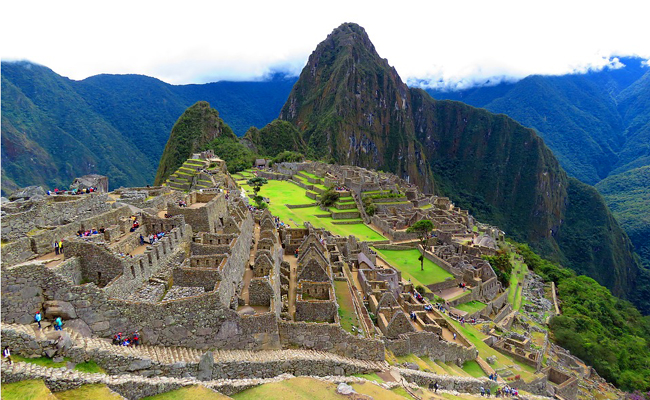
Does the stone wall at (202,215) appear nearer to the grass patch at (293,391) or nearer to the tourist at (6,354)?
the grass patch at (293,391)

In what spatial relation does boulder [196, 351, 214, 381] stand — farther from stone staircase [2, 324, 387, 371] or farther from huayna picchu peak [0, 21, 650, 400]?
stone staircase [2, 324, 387, 371]

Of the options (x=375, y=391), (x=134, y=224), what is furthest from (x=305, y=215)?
(x=375, y=391)

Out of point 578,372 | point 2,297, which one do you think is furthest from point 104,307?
point 578,372

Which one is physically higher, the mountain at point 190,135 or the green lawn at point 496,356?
the mountain at point 190,135

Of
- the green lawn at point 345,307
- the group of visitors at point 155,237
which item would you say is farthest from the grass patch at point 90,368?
the green lawn at point 345,307

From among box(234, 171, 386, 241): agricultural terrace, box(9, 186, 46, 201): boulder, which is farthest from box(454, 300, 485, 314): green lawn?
box(9, 186, 46, 201): boulder

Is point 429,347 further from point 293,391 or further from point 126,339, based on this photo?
point 126,339

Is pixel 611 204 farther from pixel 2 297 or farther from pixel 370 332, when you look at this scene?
pixel 2 297

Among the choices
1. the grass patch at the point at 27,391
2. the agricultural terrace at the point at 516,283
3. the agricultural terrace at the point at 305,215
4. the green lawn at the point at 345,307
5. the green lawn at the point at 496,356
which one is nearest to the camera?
the grass patch at the point at 27,391
